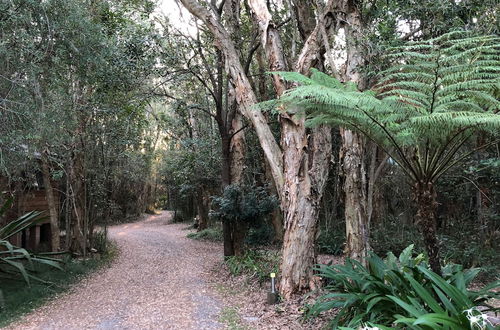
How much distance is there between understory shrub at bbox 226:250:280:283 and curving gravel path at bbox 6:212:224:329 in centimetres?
68

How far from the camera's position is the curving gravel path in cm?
553

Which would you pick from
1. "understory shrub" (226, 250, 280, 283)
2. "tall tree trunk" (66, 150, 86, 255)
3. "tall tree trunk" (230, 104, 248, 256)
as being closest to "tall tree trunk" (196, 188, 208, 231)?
"tall tree trunk" (230, 104, 248, 256)

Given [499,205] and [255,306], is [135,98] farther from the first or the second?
[499,205]

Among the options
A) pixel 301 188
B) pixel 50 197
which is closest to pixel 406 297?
pixel 301 188

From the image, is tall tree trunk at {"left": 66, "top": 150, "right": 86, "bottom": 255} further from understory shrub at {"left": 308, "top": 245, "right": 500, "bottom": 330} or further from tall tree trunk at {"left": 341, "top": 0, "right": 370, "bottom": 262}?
understory shrub at {"left": 308, "top": 245, "right": 500, "bottom": 330}

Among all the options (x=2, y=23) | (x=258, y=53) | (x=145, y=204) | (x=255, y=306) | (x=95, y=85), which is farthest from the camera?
(x=145, y=204)

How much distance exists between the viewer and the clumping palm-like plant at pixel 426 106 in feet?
11.6

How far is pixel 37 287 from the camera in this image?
7273 millimetres

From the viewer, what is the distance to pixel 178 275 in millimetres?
8859

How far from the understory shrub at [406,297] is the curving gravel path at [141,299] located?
182 centimetres

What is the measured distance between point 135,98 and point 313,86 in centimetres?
698

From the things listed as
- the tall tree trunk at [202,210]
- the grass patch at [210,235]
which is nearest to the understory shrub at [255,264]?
the grass patch at [210,235]

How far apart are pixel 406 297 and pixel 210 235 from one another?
480 inches

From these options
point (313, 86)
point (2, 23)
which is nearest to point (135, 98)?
point (2, 23)
